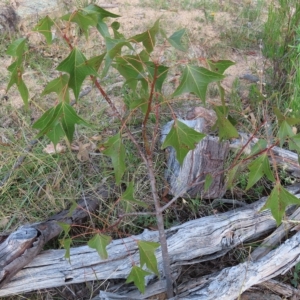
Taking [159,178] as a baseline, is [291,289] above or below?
below

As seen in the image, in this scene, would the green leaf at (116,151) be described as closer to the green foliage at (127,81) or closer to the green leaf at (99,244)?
the green foliage at (127,81)

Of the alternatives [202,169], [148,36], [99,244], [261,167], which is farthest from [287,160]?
[148,36]

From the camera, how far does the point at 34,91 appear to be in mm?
3107

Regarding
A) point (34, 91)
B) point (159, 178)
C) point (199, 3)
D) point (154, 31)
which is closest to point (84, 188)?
point (159, 178)

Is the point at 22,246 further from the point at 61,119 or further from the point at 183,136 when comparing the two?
the point at 183,136

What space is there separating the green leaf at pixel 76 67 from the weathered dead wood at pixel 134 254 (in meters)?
0.96

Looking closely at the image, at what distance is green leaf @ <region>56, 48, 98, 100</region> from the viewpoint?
1.14m

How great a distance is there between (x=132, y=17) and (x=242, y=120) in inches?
79.4

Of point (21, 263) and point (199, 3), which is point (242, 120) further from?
point (199, 3)

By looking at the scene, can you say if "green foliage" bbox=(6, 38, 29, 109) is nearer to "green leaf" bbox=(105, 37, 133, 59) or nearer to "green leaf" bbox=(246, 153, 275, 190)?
"green leaf" bbox=(105, 37, 133, 59)

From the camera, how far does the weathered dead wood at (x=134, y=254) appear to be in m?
1.90

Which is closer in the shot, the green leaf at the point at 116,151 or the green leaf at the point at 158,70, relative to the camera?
the green leaf at the point at 158,70

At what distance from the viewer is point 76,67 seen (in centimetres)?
115

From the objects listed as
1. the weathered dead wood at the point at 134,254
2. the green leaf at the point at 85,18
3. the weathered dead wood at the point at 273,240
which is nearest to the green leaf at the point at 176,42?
the green leaf at the point at 85,18
